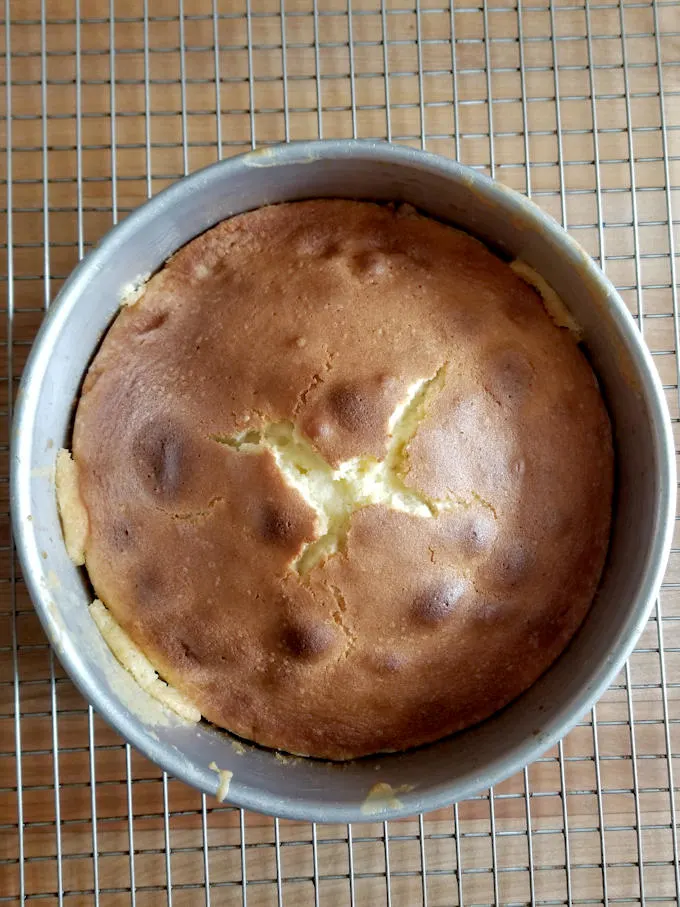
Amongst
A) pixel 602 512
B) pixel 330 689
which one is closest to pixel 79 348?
pixel 330 689

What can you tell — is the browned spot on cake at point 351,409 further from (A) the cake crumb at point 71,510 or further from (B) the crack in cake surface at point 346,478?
(A) the cake crumb at point 71,510

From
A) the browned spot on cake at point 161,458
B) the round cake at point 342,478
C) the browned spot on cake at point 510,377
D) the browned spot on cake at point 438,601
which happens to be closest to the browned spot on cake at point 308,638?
the round cake at point 342,478

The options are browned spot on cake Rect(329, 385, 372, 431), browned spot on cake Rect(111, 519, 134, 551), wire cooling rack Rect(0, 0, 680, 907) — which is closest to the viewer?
browned spot on cake Rect(329, 385, 372, 431)

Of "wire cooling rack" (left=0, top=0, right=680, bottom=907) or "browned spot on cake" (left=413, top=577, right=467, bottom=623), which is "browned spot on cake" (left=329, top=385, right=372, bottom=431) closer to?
"browned spot on cake" (left=413, top=577, right=467, bottom=623)

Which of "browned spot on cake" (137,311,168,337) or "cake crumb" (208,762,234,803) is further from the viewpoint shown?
"browned spot on cake" (137,311,168,337)

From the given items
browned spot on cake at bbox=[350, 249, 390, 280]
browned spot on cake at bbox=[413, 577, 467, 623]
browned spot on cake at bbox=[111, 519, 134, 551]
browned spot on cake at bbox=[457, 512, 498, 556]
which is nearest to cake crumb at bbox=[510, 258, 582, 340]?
browned spot on cake at bbox=[350, 249, 390, 280]

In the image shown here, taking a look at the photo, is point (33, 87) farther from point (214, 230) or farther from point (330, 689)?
point (330, 689)

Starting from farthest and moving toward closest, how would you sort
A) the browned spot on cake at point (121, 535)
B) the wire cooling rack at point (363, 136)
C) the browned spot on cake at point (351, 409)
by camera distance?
the wire cooling rack at point (363, 136) → the browned spot on cake at point (121, 535) → the browned spot on cake at point (351, 409)
